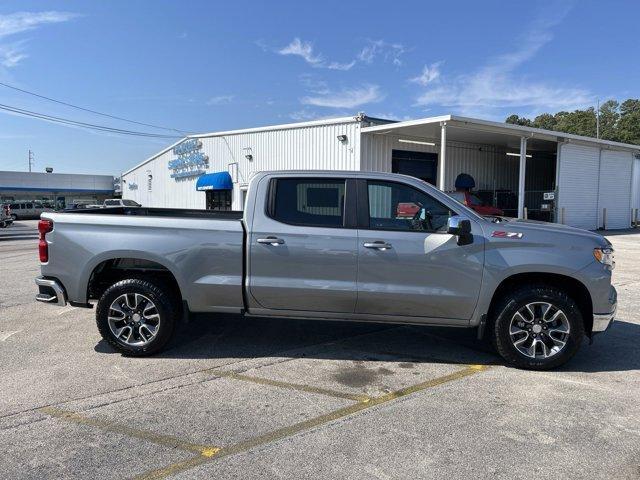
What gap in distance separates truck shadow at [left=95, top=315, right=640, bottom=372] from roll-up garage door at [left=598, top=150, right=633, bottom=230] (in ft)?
68.6

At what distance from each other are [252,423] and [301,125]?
64.5 feet

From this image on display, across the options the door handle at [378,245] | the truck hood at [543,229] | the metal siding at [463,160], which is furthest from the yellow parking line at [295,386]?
the metal siding at [463,160]

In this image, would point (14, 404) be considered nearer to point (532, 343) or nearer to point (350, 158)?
point (532, 343)

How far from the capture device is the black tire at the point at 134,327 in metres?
5.20

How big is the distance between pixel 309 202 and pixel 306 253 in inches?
21.9

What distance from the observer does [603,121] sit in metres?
77.2

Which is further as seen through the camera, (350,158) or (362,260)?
(350,158)

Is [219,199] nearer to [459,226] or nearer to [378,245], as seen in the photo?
[378,245]

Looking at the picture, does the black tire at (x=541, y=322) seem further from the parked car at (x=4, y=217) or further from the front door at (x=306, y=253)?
the parked car at (x=4, y=217)

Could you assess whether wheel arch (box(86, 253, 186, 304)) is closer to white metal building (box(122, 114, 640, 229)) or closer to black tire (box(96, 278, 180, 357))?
black tire (box(96, 278, 180, 357))

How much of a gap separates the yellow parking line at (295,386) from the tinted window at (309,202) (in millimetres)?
1550

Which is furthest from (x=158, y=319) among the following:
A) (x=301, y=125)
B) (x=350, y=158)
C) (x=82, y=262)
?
(x=301, y=125)

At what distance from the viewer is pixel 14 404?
4148 millimetres

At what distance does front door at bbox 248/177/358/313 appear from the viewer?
16.4 ft
